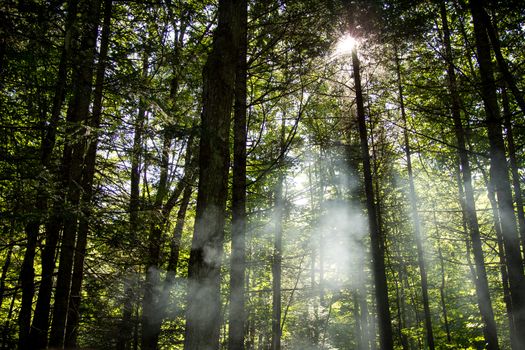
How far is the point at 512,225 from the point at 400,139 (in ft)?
24.2

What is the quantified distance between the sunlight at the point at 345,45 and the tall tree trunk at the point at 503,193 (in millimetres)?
3376

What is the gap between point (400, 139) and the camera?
13.4 m

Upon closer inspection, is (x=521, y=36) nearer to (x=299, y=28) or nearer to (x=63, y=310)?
(x=299, y=28)

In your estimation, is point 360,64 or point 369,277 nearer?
point 360,64

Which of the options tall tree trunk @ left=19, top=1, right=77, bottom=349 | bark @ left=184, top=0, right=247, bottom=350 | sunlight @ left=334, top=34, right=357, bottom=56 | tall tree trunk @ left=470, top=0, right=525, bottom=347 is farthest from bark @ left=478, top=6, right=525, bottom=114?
tall tree trunk @ left=19, top=1, right=77, bottom=349

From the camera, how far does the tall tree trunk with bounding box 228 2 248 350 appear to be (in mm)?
6461

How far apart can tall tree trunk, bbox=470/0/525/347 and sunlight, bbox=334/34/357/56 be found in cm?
338

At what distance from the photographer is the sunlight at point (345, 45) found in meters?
9.83

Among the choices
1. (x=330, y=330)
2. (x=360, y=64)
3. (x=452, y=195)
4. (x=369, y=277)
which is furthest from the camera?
(x=330, y=330)

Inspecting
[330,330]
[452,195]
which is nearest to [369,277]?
[330,330]

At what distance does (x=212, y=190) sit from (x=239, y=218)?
2.86 m

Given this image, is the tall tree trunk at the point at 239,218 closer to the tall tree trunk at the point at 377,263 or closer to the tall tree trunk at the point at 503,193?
the tall tree trunk at the point at 377,263

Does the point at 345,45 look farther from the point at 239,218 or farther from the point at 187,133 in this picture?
the point at 187,133

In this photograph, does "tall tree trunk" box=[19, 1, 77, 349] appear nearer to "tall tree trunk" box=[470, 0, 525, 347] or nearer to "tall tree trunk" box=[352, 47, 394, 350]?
"tall tree trunk" box=[470, 0, 525, 347]
